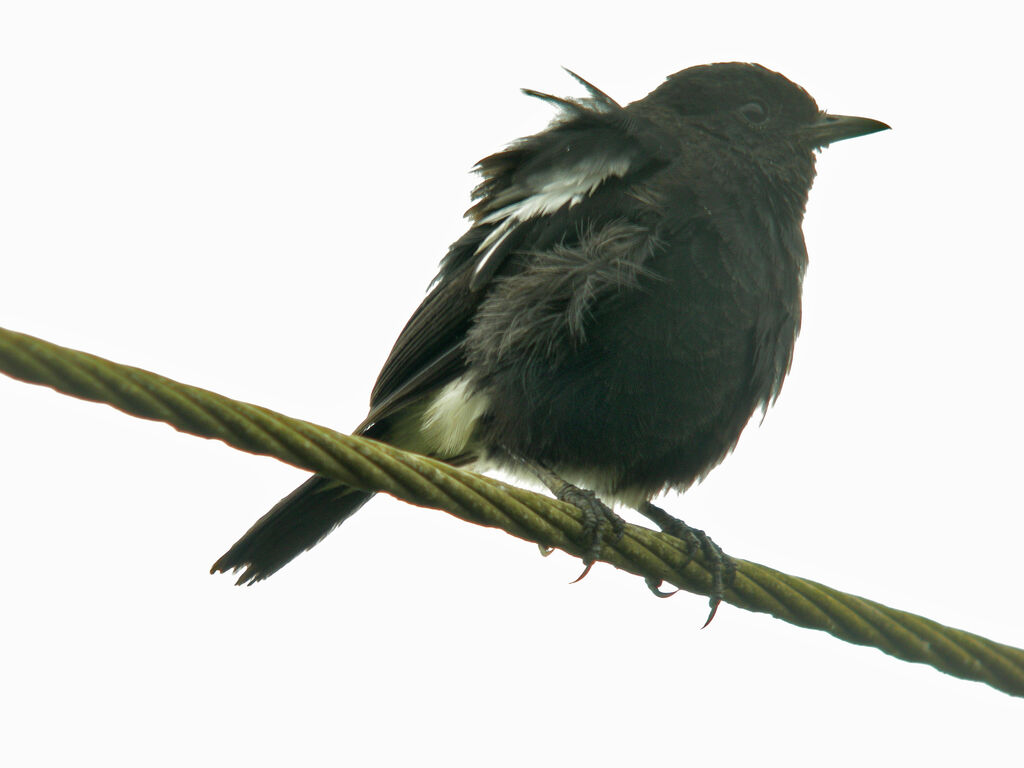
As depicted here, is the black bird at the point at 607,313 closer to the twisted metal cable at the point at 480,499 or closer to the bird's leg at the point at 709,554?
the bird's leg at the point at 709,554

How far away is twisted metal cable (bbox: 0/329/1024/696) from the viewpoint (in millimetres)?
2477

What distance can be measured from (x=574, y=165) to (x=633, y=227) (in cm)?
51

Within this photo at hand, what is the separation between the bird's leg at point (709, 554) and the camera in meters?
4.21

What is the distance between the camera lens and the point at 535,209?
17.2 ft

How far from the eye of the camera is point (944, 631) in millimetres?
3463

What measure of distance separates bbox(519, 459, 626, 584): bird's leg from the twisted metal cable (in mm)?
44

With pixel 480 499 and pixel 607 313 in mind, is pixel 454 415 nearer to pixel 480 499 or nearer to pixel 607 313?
pixel 607 313

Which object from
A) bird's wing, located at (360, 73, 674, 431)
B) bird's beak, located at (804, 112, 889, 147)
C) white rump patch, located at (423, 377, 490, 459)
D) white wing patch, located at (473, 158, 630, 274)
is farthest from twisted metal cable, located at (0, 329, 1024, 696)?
bird's beak, located at (804, 112, 889, 147)

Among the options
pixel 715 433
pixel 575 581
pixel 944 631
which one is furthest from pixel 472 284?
pixel 944 631

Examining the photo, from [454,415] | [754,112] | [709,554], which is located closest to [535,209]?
[454,415]

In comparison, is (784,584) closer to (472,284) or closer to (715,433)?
(715,433)

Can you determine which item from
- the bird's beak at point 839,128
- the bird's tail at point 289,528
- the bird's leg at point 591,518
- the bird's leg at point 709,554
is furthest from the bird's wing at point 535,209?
the bird's leg at point 709,554

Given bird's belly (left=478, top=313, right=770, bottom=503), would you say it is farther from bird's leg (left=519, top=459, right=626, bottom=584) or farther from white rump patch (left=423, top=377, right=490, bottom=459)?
bird's leg (left=519, top=459, right=626, bottom=584)

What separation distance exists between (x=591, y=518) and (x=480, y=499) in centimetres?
99
